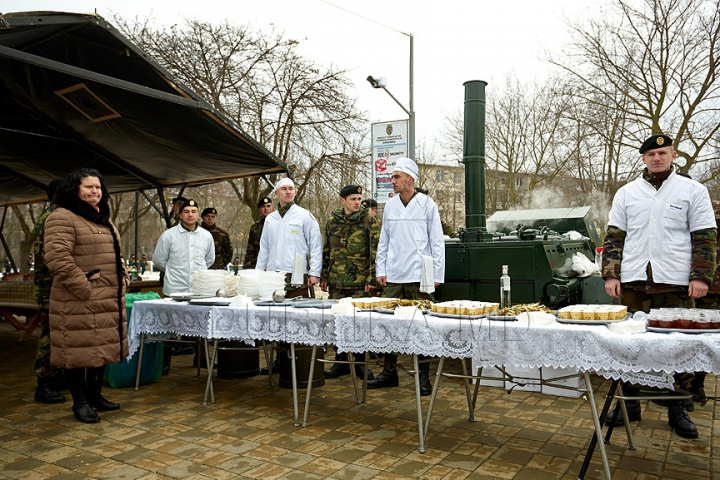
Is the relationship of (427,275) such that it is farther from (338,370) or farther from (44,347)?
(44,347)

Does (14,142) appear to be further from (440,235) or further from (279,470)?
(279,470)

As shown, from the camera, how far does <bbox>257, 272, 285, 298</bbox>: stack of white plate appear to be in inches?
195

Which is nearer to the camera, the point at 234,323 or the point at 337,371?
the point at 234,323

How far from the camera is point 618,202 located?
4.23m

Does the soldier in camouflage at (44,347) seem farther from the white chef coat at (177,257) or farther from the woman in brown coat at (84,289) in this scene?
the white chef coat at (177,257)

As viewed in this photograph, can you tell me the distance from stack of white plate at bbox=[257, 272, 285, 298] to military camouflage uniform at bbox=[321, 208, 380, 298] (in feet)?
3.58

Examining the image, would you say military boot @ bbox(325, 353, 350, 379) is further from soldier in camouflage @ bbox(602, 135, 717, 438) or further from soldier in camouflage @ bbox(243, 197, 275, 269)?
soldier in camouflage @ bbox(602, 135, 717, 438)

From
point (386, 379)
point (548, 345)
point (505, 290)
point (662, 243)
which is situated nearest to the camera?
point (548, 345)

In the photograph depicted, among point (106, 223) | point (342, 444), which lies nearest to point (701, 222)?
point (342, 444)

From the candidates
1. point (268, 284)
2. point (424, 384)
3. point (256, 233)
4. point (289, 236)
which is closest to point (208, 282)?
point (268, 284)

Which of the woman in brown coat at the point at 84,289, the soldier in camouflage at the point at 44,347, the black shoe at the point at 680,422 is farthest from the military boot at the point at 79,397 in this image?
the black shoe at the point at 680,422

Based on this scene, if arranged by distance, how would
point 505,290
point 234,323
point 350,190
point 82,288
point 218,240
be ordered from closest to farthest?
1. point 505,290
2. point 82,288
3. point 234,323
4. point 350,190
5. point 218,240

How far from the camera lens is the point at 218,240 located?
27.2 feet

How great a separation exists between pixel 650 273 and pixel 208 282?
3.61 m
